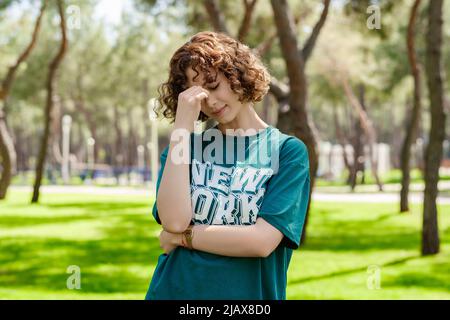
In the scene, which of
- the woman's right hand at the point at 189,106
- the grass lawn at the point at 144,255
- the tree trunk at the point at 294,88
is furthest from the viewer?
the tree trunk at the point at 294,88

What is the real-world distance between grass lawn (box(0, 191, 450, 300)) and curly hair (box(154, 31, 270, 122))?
18.5 ft

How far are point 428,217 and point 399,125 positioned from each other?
66.4 m

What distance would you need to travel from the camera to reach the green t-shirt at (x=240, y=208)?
2406mm

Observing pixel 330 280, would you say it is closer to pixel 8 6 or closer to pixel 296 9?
pixel 296 9

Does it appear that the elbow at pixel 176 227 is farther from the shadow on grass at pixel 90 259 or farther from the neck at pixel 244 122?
the shadow on grass at pixel 90 259

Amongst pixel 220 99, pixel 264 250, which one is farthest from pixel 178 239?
pixel 220 99

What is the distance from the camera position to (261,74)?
2.62 meters

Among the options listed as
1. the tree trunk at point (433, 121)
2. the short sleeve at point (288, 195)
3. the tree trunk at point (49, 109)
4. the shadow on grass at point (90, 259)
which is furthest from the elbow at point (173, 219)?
the tree trunk at point (49, 109)

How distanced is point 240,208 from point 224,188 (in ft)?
0.30

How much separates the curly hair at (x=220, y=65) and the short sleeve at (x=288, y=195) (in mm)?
231

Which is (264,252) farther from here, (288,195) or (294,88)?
(294,88)

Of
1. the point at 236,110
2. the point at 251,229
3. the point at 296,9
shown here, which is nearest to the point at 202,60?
the point at 236,110

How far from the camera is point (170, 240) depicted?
8.09 feet
